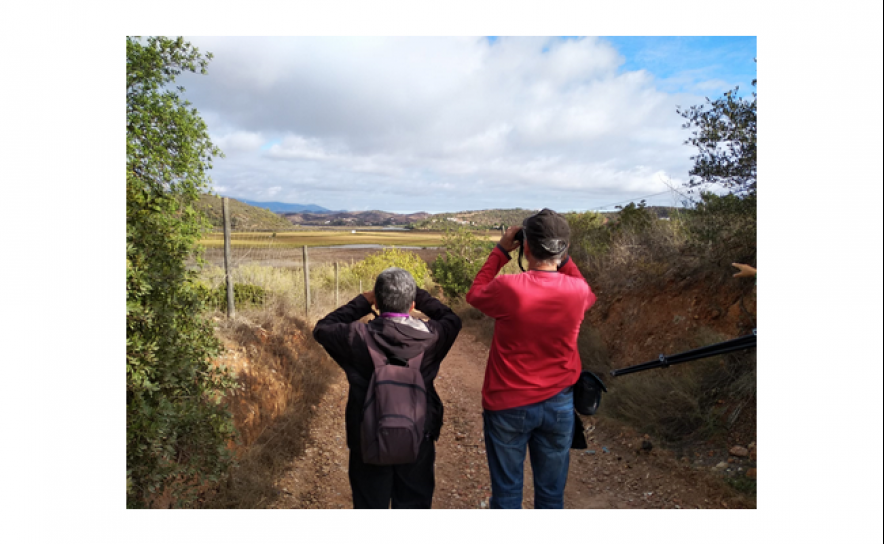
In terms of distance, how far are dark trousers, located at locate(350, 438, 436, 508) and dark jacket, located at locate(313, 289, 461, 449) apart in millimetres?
94

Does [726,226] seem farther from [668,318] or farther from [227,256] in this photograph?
[227,256]

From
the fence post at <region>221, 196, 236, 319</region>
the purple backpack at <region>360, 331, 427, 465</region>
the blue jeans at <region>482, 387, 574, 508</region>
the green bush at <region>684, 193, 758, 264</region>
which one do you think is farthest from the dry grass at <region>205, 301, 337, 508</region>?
the green bush at <region>684, 193, 758, 264</region>

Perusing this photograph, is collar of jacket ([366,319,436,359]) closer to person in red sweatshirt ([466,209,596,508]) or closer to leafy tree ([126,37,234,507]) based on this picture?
person in red sweatshirt ([466,209,596,508])

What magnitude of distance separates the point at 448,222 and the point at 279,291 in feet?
22.9

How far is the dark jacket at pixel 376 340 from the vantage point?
2.02 meters

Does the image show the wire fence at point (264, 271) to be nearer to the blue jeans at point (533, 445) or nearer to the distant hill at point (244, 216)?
the distant hill at point (244, 216)

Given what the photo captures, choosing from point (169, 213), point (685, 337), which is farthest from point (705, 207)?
point (169, 213)

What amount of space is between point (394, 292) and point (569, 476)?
10.1 ft

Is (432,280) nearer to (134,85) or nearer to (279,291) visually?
(279,291)

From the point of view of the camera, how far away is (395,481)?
2.27m

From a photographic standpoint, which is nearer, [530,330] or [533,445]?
[530,330]

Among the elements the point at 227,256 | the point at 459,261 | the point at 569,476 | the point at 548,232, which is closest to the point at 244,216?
the point at 227,256

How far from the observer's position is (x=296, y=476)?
13.4ft

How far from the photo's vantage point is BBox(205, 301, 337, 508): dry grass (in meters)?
3.53
